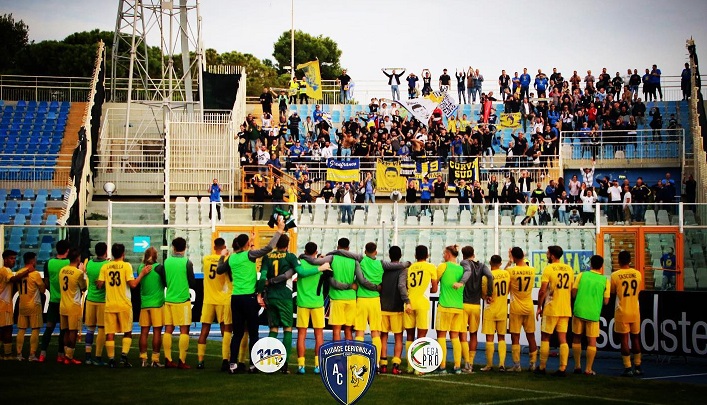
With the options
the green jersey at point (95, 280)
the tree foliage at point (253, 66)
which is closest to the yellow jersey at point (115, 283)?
the green jersey at point (95, 280)

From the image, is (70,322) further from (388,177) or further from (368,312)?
(388,177)

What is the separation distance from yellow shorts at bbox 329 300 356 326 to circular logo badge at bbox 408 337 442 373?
1.19m

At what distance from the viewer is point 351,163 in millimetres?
36438

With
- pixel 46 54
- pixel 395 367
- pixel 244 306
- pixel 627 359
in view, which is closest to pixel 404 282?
pixel 395 367

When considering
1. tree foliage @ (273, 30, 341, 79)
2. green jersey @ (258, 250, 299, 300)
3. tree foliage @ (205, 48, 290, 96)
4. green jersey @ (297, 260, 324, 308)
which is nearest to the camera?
green jersey @ (258, 250, 299, 300)

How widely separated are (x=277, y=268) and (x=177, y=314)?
2110mm

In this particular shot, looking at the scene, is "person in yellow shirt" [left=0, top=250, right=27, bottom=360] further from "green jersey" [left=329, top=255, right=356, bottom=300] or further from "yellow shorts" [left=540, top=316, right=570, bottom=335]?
"yellow shorts" [left=540, top=316, right=570, bottom=335]

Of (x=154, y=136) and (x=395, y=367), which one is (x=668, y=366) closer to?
(x=395, y=367)

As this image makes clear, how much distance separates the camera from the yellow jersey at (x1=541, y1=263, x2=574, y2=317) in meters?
17.4

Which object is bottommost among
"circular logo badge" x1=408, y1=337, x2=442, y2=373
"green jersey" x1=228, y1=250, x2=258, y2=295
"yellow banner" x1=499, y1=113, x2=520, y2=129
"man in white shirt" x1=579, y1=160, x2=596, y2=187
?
"circular logo badge" x1=408, y1=337, x2=442, y2=373

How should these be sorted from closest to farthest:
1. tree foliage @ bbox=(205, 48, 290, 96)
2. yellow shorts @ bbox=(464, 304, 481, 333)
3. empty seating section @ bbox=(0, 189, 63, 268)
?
yellow shorts @ bbox=(464, 304, 481, 333) < empty seating section @ bbox=(0, 189, 63, 268) < tree foliage @ bbox=(205, 48, 290, 96)

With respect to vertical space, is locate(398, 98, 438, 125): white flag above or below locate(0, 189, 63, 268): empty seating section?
above

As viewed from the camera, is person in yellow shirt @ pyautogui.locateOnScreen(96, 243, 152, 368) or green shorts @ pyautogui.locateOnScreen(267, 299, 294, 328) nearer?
green shorts @ pyautogui.locateOnScreen(267, 299, 294, 328)

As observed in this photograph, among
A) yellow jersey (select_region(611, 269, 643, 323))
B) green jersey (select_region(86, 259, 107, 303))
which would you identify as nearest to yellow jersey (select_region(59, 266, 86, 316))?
green jersey (select_region(86, 259, 107, 303))
